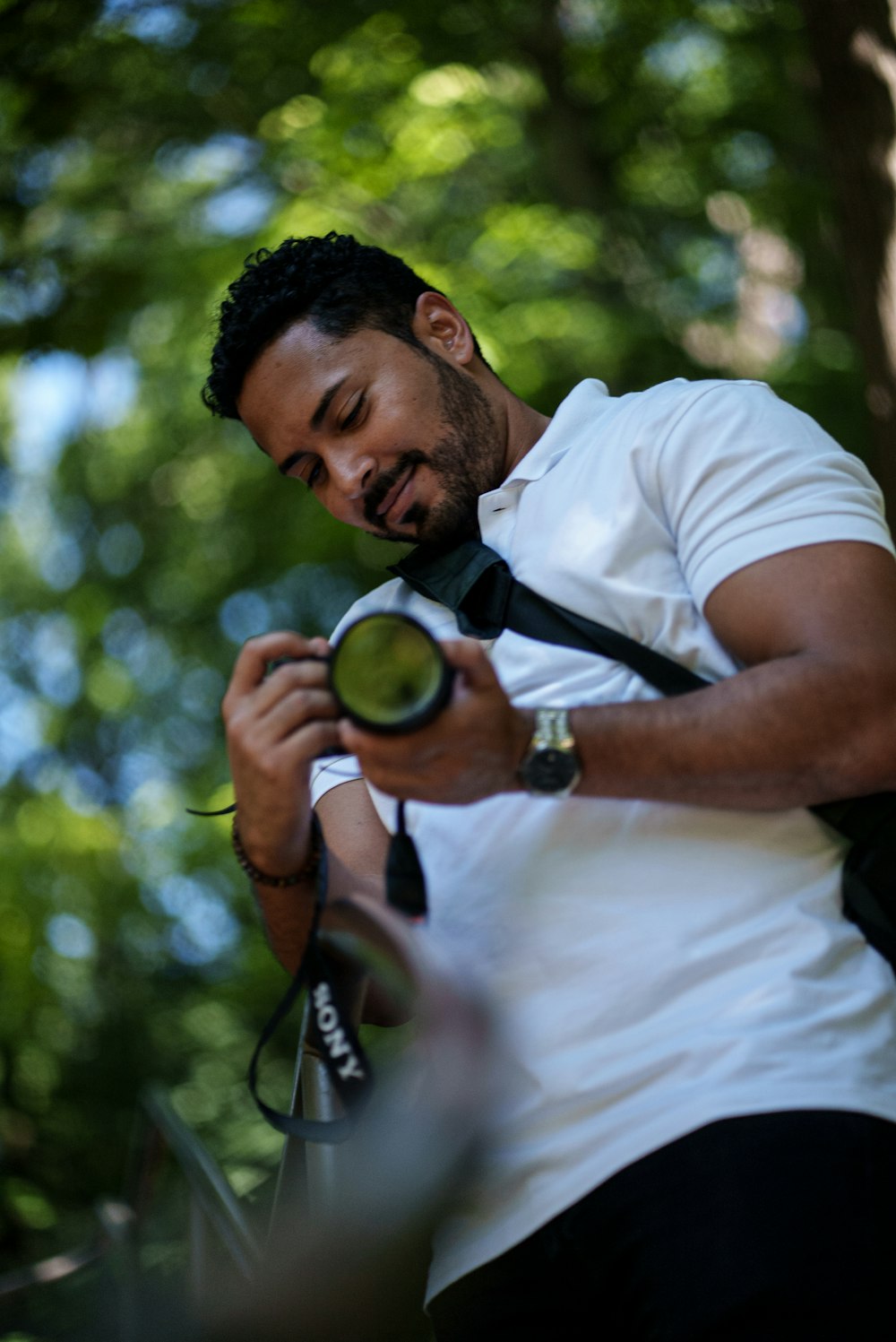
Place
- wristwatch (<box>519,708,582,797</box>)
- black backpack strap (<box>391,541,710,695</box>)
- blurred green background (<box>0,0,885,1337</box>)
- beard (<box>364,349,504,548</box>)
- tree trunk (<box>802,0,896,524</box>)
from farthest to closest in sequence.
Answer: blurred green background (<box>0,0,885,1337</box>) < tree trunk (<box>802,0,896,524</box>) < beard (<box>364,349,504,548</box>) < black backpack strap (<box>391,541,710,695</box>) < wristwatch (<box>519,708,582,797</box>)

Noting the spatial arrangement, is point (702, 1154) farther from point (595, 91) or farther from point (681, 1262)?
point (595, 91)

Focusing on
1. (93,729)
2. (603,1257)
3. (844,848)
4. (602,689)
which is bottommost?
(93,729)

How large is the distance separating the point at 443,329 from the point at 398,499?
0.46 meters

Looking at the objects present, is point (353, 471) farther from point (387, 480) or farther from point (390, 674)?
point (390, 674)

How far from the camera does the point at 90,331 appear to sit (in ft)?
18.0

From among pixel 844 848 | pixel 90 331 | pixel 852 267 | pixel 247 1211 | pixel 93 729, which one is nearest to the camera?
pixel 844 848

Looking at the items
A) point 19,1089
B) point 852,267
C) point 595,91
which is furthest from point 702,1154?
point 19,1089

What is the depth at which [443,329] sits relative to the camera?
2.31 meters

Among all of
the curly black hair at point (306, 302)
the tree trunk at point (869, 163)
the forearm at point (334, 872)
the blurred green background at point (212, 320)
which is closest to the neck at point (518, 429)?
the curly black hair at point (306, 302)

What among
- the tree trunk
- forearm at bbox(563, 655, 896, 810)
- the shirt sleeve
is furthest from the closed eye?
the tree trunk

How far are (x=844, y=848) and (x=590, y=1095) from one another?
46 cm

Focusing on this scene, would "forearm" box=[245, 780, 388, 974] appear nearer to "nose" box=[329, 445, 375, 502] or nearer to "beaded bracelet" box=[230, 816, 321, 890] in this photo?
"beaded bracelet" box=[230, 816, 321, 890]

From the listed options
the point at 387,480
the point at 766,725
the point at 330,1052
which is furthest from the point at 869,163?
the point at 330,1052

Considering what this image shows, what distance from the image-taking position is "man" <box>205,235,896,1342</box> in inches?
53.8
